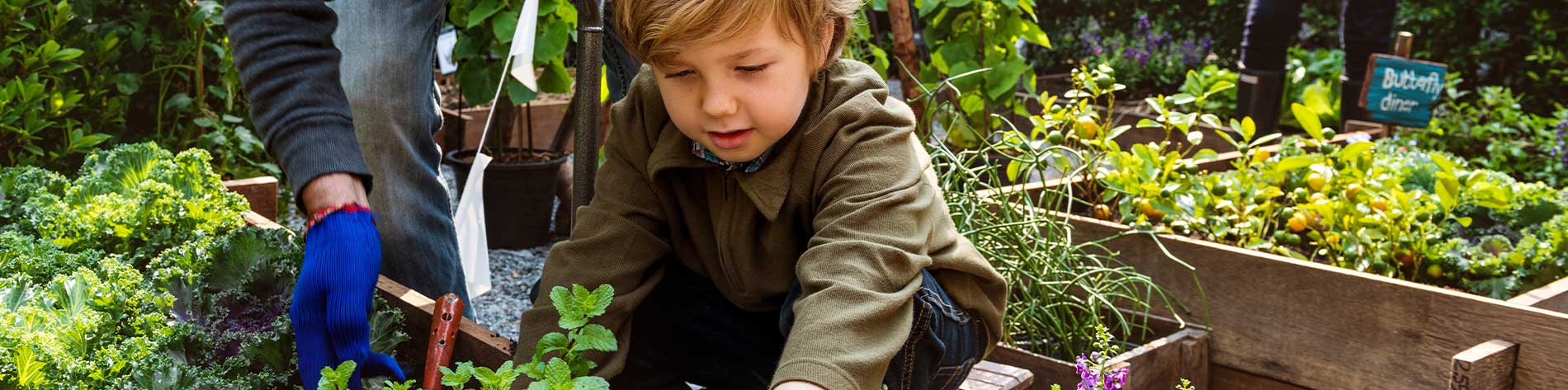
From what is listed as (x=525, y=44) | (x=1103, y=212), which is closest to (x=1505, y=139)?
(x=1103, y=212)

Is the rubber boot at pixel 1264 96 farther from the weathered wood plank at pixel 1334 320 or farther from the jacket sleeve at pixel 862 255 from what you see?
the jacket sleeve at pixel 862 255

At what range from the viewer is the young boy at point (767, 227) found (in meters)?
1.23

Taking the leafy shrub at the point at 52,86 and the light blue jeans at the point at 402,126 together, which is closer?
the light blue jeans at the point at 402,126

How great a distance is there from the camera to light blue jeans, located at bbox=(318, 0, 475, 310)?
6.19ft

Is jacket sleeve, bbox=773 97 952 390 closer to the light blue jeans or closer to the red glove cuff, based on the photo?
the red glove cuff

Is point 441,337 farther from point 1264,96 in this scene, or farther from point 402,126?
point 1264,96

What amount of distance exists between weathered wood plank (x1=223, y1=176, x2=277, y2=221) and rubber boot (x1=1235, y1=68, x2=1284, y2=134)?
3.00 meters

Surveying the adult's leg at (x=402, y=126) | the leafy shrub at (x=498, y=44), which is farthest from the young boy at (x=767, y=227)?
the leafy shrub at (x=498, y=44)

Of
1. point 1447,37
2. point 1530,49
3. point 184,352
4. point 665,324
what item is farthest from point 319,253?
point 1447,37

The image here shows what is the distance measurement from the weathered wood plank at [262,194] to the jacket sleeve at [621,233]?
3.88 feet

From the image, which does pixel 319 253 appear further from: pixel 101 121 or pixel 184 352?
pixel 101 121

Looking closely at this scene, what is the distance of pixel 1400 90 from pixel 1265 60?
0.89m

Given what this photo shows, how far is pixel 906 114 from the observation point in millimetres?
1405

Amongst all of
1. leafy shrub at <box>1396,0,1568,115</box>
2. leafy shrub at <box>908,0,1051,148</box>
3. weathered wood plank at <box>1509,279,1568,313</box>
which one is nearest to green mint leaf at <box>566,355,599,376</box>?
weathered wood plank at <box>1509,279,1568,313</box>
